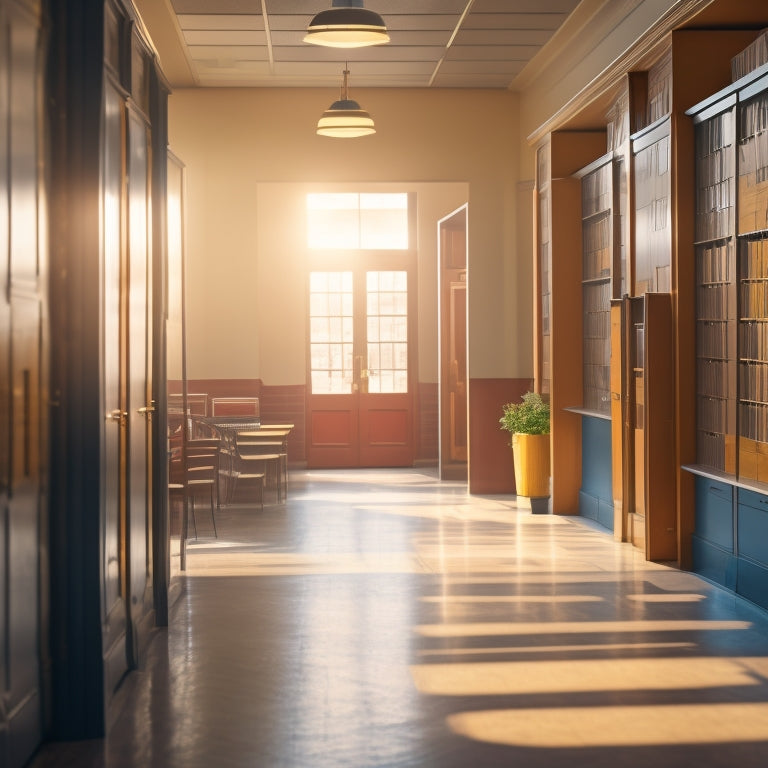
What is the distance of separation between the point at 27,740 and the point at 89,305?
169cm

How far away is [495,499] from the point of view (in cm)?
1261

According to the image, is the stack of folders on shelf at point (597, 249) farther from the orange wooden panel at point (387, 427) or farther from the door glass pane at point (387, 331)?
the orange wooden panel at point (387, 427)

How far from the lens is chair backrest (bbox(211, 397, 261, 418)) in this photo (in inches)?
560

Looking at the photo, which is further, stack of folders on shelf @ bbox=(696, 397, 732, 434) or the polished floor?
stack of folders on shelf @ bbox=(696, 397, 732, 434)

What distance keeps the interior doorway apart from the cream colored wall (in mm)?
895

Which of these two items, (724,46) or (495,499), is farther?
(495,499)

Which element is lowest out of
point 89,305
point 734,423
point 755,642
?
point 755,642

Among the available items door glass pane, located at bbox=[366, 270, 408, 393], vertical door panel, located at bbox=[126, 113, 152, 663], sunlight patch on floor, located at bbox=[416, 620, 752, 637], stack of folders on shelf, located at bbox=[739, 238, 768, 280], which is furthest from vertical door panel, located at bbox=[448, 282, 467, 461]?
vertical door panel, located at bbox=[126, 113, 152, 663]

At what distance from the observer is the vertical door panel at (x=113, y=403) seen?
495 centimetres

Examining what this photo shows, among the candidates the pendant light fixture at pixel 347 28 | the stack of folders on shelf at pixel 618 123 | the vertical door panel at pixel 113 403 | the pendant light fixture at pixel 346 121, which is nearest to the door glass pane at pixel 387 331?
the pendant light fixture at pixel 346 121

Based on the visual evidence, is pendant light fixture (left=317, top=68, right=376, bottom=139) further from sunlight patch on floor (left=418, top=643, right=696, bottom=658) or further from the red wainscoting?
sunlight patch on floor (left=418, top=643, right=696, bottom=658)

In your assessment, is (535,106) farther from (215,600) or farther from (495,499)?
(215,600)

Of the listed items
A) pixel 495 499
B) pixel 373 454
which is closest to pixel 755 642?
pixel 495 499

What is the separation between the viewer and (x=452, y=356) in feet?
47.7
